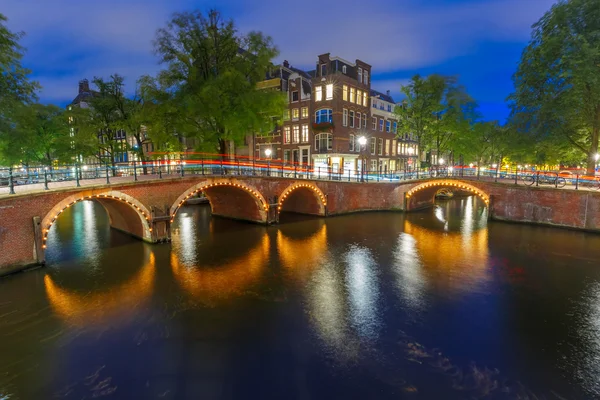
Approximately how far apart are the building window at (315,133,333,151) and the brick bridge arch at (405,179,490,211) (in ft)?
37.2

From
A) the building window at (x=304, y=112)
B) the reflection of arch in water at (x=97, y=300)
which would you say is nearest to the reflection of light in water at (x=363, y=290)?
the reflection of arch in water at (x=97, y=300)

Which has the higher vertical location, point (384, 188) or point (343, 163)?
point (343, 163)

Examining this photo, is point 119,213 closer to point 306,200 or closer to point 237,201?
point 237,201

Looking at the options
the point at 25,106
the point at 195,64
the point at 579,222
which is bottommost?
the point at 579,222

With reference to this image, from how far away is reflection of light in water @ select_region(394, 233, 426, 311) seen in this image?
11.9m

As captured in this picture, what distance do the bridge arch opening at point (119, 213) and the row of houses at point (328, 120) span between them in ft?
44.6

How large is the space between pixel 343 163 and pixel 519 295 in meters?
28.1

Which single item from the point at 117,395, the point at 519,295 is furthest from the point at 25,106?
the point at 519,295

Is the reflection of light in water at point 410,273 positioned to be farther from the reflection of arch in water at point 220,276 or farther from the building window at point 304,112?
the building window at point 304,112

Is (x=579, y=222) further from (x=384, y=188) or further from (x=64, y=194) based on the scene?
(x=64, y=194)

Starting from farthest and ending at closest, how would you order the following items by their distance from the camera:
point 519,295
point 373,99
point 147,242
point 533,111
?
point 373,99
point 533,111
point 147,242
point 519,295

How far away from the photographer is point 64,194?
47.9 ft

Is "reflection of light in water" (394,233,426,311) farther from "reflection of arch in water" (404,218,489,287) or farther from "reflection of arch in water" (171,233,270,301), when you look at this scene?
"reflection of arch in water" (171,233,270,301)

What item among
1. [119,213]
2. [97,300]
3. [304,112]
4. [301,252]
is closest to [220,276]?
[97,300]
